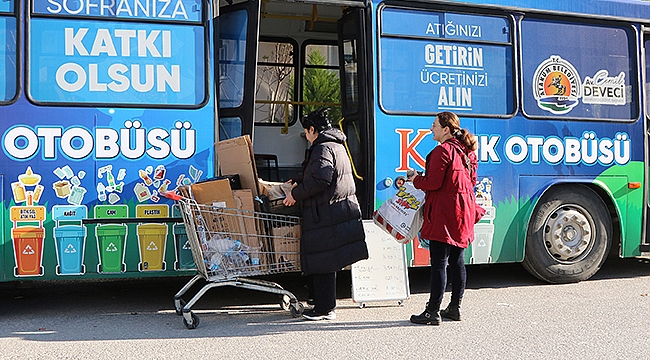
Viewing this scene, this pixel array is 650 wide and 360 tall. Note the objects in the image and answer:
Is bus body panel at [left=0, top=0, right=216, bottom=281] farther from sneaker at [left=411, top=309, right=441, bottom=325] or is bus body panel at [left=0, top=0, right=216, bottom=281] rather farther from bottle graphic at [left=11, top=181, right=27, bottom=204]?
sneaker at [left=411, top=309, right=441, bottom=325]

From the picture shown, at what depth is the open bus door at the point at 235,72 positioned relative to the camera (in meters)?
6.42

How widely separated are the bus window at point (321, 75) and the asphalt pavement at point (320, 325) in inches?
89.9

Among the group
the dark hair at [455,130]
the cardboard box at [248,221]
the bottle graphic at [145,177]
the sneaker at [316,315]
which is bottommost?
the sneaker at [316,315]

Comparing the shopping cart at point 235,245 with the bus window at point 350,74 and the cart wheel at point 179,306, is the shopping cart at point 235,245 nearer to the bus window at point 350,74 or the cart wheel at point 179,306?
the cart wheel at point 179,306

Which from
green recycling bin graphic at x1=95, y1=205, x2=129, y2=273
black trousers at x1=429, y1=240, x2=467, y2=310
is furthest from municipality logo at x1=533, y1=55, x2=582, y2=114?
green recycling bin graphic at x1=95, y1=205, x2=129, y2=273

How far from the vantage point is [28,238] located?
5.78m

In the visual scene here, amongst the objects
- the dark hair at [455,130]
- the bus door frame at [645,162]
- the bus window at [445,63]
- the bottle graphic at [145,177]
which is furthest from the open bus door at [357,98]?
the bus door frame at [645,162]

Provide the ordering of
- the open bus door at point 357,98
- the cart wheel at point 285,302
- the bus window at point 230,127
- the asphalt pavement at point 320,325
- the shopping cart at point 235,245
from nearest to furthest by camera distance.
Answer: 1. the asphalt pavement at point 320,325
2. the shopping cart at point 235,245
3. the cart wheel at point 285,302
4. the bus window at point 230,127
5. the open bus door at point 357,98

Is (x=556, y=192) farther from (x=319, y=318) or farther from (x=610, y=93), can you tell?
(x=319, y=318)

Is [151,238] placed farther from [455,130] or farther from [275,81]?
[275,81]

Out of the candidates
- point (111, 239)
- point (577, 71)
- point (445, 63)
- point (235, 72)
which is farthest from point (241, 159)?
point (577, 71)

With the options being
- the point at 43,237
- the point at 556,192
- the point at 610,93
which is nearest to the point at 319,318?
the point at 43,237

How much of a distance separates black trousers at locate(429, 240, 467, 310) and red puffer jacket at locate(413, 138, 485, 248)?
110mm

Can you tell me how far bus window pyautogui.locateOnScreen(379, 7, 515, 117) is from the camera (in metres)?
6.80
